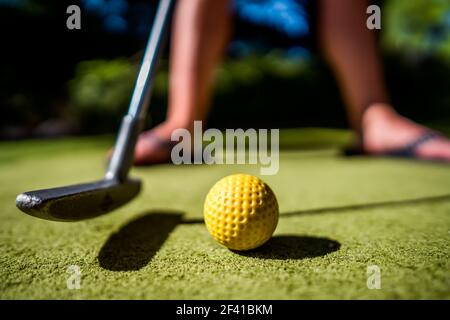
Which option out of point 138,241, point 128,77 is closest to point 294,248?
point 138,241

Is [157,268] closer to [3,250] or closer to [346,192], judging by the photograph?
[3,250]

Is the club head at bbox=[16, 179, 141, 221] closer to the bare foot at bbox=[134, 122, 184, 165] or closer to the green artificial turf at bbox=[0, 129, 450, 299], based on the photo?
the green artificial turf at bbox=[0, 129, 450, 299]

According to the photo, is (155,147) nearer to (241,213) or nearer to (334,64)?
(334,64)

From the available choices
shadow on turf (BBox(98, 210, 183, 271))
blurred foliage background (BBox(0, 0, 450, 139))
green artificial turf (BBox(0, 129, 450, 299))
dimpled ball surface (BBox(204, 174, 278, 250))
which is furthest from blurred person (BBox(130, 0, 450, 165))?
blurred foliage background (BBox(0, 0, 450, 139))

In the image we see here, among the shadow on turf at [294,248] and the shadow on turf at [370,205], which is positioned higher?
the shadow on turf at [294,248]

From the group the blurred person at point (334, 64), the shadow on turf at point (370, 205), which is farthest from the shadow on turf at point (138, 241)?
the blurred person at point (334, 64)

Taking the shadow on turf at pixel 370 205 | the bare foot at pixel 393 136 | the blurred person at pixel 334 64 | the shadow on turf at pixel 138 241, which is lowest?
the shadow on turf at pixel 370 205

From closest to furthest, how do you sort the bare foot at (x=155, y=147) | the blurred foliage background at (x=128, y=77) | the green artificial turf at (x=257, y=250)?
the green artificial turf at (x=257, y=250) → the bare foot at (x=155, y=147) → the blurred foliage background at (x=128, y=77)

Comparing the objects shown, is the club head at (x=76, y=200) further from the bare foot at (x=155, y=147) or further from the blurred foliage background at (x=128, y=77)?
the blurred foliage background at (x=128, y=77)
